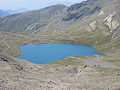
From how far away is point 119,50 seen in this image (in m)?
144

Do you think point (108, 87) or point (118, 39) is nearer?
point (108, 87)

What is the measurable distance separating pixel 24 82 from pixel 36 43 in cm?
13840

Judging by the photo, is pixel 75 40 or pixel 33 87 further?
pixel 75 40

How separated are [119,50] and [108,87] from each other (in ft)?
345

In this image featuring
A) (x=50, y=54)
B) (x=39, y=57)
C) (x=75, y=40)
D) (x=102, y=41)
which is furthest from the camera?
(x=75, y=40)

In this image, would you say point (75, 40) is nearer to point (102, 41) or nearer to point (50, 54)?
point (102, 41)

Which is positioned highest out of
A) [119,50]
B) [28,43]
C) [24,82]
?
[24,82]

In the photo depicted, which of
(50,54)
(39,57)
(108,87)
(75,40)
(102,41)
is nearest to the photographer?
(108,87)

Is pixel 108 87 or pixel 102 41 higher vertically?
pixel 108 87

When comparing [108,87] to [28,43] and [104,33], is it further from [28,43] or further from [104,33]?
[104,33]

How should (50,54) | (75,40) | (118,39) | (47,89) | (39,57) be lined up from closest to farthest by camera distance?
(47,89)
(39,57)
(50,54)
(118,39)
(75,40)

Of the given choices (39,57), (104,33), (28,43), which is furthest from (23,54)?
(104,33)

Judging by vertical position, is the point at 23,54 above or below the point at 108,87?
Answer: below

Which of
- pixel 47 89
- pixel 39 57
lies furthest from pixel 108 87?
pixel 39 57
